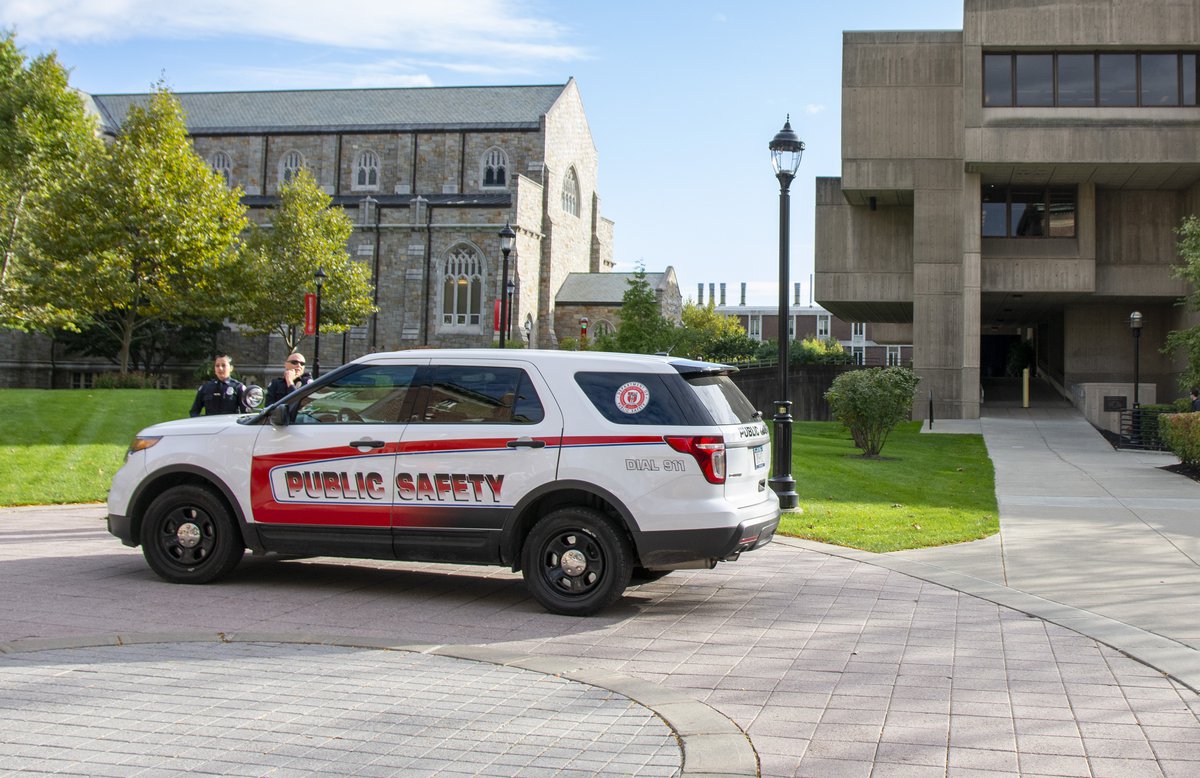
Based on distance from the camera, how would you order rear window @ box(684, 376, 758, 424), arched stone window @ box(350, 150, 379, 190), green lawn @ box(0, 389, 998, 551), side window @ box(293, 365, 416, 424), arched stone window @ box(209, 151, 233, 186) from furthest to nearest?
arched stone window @ box(209, 151, 233, 186) < arched stone window @ box(350, 150, 379, 190) < green lawn @ box(0, 389, 998, 551) < side window @ box(293, 365, 416, 424) < rear window @ box(684, 376, 758, 424)

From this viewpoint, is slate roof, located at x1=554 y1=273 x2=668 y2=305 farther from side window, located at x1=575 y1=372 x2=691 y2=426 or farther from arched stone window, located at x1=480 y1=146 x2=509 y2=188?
side window, located at x1=575 y1=372 x2=691 y2=426

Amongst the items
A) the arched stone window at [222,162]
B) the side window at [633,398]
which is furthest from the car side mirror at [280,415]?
the arched stone window at [222,162]

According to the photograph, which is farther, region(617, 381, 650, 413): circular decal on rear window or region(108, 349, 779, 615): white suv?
region(617, 381, 650, 413): circular decal on rear window

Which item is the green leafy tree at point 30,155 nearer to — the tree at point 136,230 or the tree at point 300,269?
the tree at point 136,230

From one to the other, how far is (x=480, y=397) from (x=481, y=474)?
22.1 inches

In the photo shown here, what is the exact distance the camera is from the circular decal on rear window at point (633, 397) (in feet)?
24.1

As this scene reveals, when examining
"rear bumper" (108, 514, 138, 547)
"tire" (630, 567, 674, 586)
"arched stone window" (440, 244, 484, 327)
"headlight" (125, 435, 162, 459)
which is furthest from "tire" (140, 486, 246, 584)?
"arched stone window" (440, 244, 484, 327)

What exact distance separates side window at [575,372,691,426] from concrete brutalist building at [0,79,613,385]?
44801 mm

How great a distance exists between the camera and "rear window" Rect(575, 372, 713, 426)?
7270 mm

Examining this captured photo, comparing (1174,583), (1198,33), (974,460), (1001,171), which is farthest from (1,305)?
(1198,33)

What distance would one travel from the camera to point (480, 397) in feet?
25.1

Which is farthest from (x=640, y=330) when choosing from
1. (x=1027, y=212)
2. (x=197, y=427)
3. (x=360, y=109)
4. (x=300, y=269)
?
(x=197, y=427)

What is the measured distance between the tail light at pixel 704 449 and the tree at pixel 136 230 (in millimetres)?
32160

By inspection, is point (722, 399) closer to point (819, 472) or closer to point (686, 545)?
point (686, 545)
